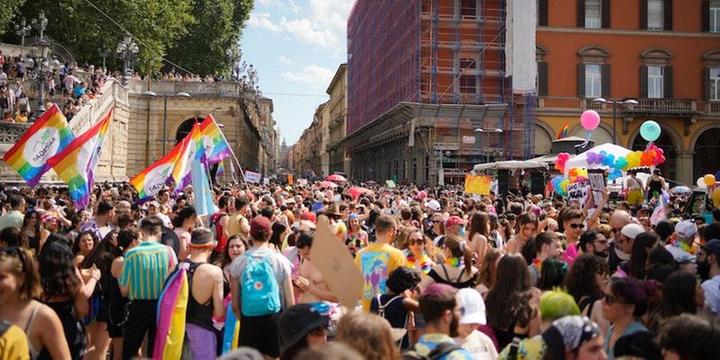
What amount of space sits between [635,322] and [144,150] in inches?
1780

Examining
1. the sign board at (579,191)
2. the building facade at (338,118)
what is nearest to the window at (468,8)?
the sign board at (579,191)

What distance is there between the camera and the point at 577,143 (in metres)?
27.8

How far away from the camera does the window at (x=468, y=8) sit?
4159cm

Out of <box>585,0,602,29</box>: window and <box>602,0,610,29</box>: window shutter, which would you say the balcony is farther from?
<box>585,0,602,29</box>: window

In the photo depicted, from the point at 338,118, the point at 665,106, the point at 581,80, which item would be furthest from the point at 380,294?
the point at 338,118

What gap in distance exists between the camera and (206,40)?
6038 centimetres

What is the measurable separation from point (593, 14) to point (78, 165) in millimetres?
36657

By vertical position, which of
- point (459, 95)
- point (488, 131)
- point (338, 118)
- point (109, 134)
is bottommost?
point (109, 134)

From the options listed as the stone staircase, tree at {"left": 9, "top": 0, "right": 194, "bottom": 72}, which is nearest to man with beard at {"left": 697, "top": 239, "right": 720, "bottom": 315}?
the stone staircase

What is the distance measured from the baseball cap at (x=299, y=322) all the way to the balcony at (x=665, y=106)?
40.8 meters

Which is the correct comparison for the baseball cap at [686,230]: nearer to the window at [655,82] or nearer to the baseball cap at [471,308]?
the baseball cap at [471,308]

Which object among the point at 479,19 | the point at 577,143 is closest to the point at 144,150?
the point at 479,19

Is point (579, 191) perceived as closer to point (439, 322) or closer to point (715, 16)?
point (439, 322)

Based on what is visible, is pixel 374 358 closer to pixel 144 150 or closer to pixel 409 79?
pixel 409 79
